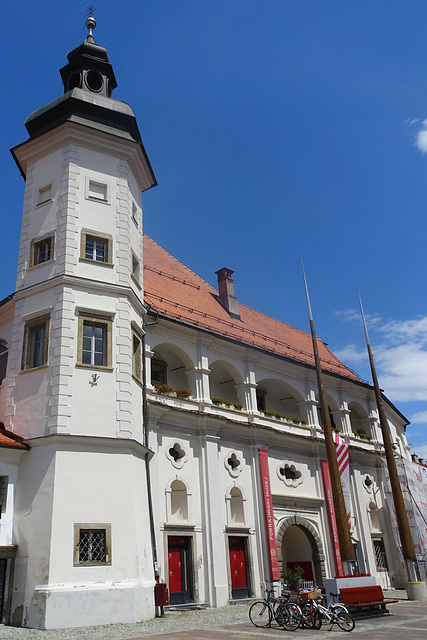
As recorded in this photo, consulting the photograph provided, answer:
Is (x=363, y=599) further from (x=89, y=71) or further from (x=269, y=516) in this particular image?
(x=89, y=71)

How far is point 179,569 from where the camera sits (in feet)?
66.8

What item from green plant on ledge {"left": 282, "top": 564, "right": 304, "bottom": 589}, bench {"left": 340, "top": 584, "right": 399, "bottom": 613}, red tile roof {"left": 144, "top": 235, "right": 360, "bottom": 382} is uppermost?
red tile roof {"left": 144, "top": 235, "right": 360, "bottom": 382}

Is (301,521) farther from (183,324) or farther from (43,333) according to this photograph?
(43,333)

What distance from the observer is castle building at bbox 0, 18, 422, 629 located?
15.2m

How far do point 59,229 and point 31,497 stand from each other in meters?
8.35

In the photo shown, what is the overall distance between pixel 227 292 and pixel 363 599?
58.8 feet

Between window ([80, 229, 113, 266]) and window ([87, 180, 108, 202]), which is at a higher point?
window ([87, 180, 108, 202])

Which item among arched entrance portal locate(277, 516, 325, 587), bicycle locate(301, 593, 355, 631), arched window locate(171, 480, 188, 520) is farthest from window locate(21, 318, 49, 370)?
arched entrance portal locate(277, 516, 325, 587)

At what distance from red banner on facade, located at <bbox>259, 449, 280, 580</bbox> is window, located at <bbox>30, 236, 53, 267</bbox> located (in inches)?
477

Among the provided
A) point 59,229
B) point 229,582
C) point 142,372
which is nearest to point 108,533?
point 142,372

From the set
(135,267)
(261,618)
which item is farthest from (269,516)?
(135,267)

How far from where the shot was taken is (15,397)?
56.6 ft

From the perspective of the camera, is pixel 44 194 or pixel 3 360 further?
pixel 3 360

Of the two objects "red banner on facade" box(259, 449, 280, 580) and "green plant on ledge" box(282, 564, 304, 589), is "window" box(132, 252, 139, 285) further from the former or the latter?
"green plant on ledge" box(282, 564, 304, 589)
